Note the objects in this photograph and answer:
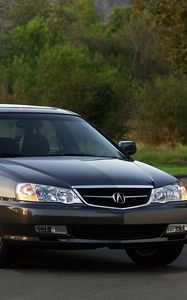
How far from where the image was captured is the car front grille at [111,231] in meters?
9.61

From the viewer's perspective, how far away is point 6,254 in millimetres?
9836

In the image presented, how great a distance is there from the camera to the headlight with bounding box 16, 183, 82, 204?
9.55m

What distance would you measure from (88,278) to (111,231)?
49 centimetres

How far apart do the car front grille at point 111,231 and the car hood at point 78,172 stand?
1.32ft

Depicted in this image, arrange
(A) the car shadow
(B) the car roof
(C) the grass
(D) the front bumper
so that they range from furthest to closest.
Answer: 1. (C) the grass
2. (B) the car roof
3. (A) the car shadow
4. (D) the front bumper

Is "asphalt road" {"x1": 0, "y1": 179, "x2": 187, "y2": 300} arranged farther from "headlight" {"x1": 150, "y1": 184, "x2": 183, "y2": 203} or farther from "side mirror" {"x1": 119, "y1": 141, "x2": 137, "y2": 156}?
"side mirror" {"x1": 119, "y1": 141, "x2": 137, "y2": 156}

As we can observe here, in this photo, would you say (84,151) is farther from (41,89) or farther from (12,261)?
(41,89)

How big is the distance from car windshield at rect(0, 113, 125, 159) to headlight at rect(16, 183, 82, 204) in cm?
93

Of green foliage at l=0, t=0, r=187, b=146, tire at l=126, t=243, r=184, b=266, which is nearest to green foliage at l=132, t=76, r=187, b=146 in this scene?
green foliage at l=0, t=0, r=187, b=146

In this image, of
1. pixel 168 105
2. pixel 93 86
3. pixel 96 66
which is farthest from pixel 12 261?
pixel 96 66

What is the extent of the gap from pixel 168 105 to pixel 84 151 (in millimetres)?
38704

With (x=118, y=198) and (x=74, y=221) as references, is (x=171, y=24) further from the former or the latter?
(x=74, y=221)

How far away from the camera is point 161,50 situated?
36406 millimetres

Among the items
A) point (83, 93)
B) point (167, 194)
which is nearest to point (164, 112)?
point (83, 93)
